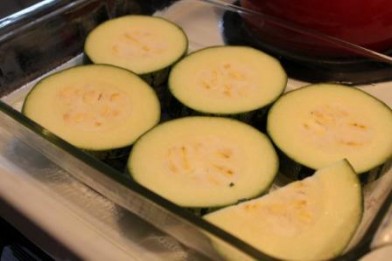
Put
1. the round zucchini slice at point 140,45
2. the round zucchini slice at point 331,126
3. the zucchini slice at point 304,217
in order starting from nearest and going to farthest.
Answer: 1. the zucchini slice at point 304,217
2. the round zucchini slice at point 331,126
3. the round zucchini slice at point 140,45

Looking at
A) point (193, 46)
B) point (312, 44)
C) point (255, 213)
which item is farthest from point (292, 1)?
point (255, 213)

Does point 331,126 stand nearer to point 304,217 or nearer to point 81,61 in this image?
point 304,217

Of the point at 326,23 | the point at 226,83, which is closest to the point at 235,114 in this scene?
the point at 226,83

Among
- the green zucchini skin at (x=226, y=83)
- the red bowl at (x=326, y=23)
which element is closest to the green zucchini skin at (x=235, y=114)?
the green zucchini skin at (x=226, y=83)

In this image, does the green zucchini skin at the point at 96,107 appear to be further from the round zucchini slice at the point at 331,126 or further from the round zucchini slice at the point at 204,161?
the round zucchini slice at the point at 331,126

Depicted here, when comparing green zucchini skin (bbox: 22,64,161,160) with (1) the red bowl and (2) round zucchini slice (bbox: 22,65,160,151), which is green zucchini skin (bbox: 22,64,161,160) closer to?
(2) round zucchini slice (bbox: 22,65,160,151)
